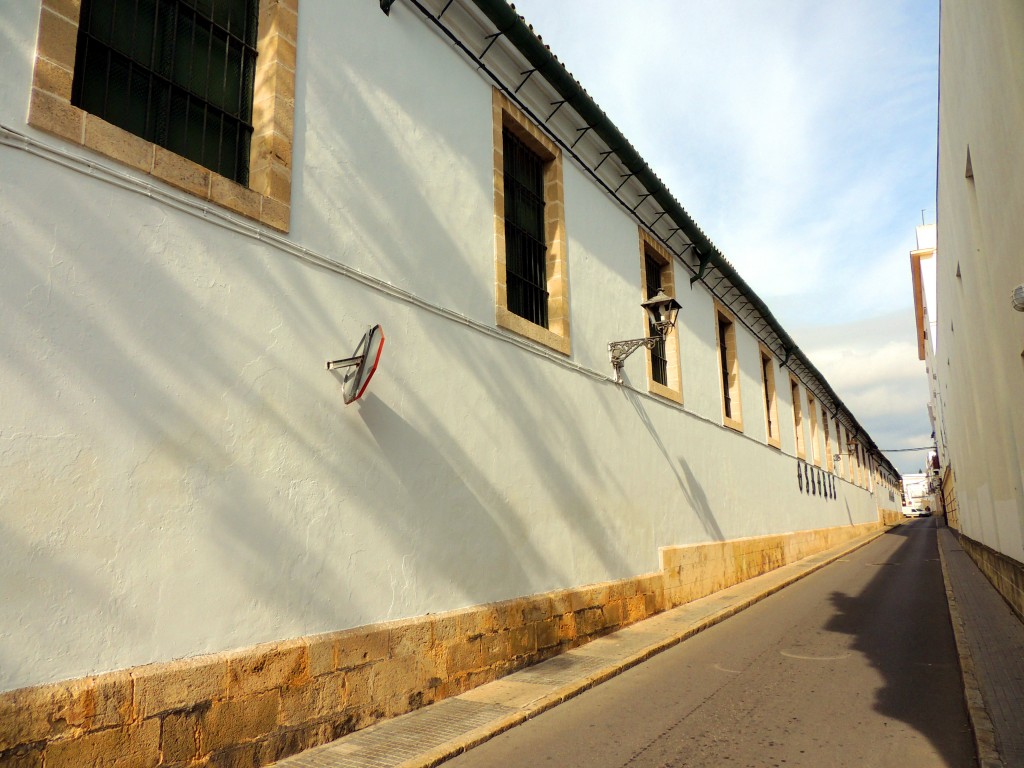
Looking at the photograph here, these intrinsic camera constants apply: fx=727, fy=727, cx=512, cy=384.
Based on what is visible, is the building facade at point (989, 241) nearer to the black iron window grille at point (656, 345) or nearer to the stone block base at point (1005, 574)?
the stone block base at point (1005, 574)

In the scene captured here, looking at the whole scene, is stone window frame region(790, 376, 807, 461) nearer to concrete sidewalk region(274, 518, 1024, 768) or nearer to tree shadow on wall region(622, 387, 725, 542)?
tree shadow on wall region(622, 387, 725, 542)

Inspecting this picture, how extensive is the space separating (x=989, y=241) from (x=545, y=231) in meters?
5.01

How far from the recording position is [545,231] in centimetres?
866

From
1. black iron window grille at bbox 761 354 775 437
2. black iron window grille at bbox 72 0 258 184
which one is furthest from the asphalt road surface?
black iron window grille at bbox 761 354 775 437

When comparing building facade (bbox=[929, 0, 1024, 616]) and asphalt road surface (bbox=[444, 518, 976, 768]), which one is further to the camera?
building facade (bbox=[929, 0, 1024, 616])

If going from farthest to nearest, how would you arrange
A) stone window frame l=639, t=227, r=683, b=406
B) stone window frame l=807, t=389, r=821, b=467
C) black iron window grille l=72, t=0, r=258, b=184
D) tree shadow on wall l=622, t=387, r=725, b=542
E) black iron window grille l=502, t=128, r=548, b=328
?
1. stone window frame l=807, t=389, r=821, b=467
2. stone window frame l=639, t=227, r=683, b=406
3. tree shadow on wall l=622, t=387, r=725, b=542
4. black iron window grille l=502, t=128, r=548, b=328
5. black iron window grille l=72, t=0, r=258, b=184

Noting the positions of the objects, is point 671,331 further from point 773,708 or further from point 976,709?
point 976,709

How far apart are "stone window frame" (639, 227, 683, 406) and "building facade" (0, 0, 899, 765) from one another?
1.75m

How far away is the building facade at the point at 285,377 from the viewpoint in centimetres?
360

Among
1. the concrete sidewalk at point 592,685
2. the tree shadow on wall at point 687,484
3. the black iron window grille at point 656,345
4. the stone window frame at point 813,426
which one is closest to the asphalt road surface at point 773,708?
the concrete sidewalk at point 592,685

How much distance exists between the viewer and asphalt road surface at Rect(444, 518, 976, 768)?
441 cm

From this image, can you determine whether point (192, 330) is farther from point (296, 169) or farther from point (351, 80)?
point (351, 80)

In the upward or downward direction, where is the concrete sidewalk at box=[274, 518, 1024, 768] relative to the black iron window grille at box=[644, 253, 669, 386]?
downward

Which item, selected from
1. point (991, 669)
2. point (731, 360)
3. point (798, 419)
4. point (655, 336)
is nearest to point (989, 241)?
point (655, 336)
